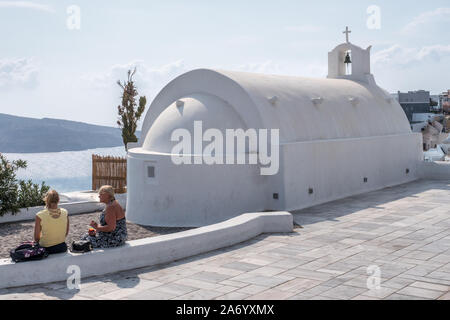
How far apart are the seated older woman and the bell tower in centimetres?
1556

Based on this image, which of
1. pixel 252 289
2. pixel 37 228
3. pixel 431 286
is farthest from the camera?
pixel 37 228

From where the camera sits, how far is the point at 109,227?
341 inches

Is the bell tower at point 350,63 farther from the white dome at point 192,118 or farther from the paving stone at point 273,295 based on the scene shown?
the paving stone at point 273,295

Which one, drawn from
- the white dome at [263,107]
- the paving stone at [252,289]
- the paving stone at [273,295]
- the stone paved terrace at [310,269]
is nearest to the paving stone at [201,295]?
the stone paved terrace at [310,269]

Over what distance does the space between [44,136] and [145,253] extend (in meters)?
67.5

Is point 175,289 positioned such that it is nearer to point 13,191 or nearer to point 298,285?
point 298,285

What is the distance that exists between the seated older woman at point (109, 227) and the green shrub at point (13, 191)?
7.67 metres

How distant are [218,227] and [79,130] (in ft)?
249

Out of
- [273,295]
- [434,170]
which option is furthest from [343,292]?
[434,170]

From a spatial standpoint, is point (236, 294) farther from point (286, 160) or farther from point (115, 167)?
point (115, 167)

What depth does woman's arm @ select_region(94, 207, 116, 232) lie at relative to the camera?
858 centimetres

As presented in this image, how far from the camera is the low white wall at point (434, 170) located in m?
21.5

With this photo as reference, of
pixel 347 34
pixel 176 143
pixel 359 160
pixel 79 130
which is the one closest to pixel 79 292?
pixel 176 143

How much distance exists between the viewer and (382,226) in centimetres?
1245
